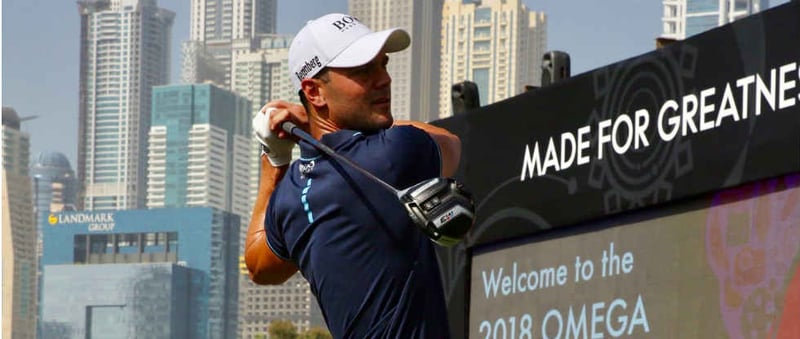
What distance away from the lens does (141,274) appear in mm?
109625

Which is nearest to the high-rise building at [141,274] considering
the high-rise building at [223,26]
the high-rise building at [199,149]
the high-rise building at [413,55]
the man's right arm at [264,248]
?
the high-rise building at [199,149]

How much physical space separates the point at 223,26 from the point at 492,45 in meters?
22.3

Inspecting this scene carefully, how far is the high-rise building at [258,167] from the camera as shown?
117500 mm

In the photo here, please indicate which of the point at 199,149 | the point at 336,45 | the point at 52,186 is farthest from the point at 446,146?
the point at 52,186

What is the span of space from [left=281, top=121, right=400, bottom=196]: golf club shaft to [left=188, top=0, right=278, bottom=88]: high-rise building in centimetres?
12851

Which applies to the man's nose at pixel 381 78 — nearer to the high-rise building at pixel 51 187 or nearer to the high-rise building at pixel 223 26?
the high-rise building at pixel 51 187

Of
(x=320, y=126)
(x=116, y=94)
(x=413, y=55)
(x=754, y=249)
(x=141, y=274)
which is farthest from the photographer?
(x=413, y=55)

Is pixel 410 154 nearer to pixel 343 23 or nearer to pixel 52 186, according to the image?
pixel 343 23

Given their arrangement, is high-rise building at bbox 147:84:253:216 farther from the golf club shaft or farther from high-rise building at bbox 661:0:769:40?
the golf club shaft

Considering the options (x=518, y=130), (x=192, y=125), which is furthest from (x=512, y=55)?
(x=518, y=130)

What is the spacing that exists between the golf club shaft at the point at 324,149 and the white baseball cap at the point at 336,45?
8 centimetres

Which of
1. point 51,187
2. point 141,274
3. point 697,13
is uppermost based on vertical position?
point 697,13

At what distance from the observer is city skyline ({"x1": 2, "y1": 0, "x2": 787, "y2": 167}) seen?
104 m

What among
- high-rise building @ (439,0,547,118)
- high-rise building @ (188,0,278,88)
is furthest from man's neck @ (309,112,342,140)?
high-rise building @ (188,0,278,88)
